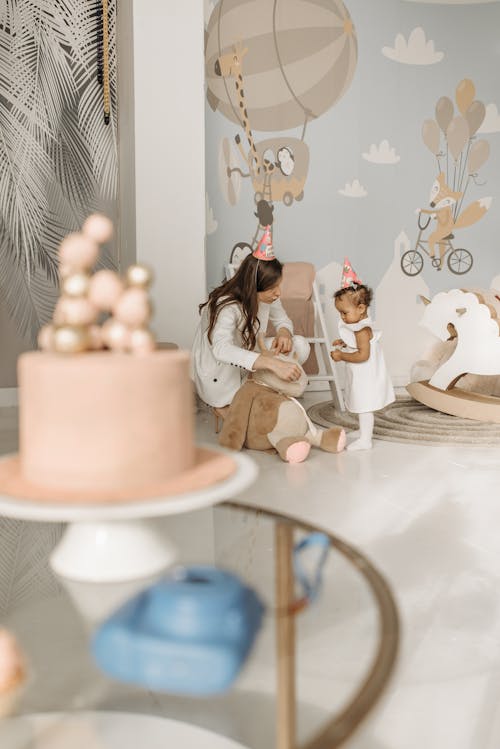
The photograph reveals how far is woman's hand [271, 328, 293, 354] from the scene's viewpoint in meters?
3.04

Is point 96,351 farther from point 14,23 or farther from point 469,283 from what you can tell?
point 469,283

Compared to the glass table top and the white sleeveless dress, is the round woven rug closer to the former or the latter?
the white sleeveless dress

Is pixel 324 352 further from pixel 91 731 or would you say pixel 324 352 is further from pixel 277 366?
pixel 91 731

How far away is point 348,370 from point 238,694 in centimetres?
259

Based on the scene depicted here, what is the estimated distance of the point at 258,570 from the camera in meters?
0.77

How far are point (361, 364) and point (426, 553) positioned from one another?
4.44 feet

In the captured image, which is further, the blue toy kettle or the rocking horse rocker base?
the rocking horse rocker base

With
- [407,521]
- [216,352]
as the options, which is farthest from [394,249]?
[407,521]

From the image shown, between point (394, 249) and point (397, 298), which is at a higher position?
point (394, 249)

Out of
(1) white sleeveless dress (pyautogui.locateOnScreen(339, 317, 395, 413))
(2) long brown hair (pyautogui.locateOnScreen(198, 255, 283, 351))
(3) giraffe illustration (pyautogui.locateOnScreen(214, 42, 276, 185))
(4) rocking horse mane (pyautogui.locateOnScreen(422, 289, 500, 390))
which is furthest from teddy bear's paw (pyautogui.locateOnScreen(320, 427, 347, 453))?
(3) giraffe illustration (pyautogui.locateOnScreen(214, 42, 276, 185))

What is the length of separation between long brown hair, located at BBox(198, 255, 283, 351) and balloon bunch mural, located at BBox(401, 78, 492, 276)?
1.92 m

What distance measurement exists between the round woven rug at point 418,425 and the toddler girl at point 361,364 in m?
0.22

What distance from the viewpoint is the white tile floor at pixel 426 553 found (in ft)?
3.91

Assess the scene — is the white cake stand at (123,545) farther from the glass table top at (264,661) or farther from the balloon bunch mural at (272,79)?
the balloon bunch mural at (272,79)
